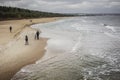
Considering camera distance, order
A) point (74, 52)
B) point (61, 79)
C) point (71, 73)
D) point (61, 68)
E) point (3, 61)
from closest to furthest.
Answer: point (61, 79), point (71, 73), point (61, 68), point (3, 61), point (74, 52)

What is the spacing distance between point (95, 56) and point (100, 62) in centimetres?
250

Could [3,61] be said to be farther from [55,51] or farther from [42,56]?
[55,51]

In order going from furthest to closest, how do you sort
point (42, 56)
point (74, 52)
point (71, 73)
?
point (74, 52) < point (42, 56) < point (71, 73)

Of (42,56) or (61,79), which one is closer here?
(61,79)

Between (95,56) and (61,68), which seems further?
(95,56)

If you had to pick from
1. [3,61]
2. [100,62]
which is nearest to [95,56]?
[100,62]

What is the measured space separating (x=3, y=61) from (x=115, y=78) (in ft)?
36.4

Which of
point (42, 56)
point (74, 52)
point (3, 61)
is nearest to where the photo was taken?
point (3, 61)

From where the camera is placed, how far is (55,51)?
23.9 m

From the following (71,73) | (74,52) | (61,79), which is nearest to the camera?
(61,79)


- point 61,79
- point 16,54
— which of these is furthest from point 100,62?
point 16,54

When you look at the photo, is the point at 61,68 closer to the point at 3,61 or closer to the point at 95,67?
the point at 95,67

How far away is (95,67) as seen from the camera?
17.3 metres

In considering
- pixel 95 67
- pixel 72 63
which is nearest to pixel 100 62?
pixel 95 67
